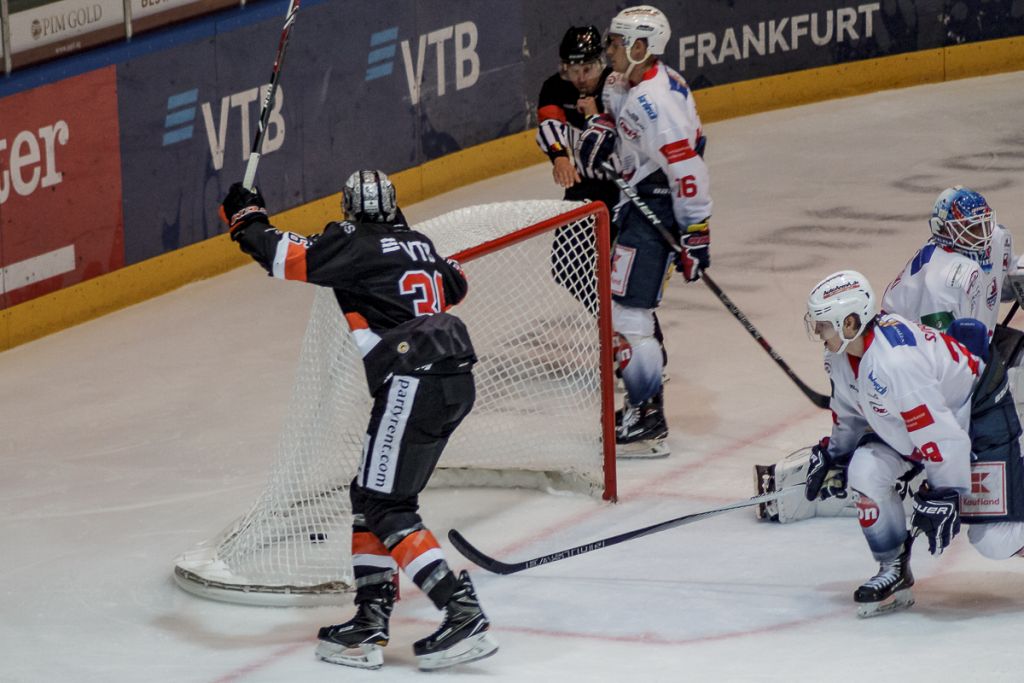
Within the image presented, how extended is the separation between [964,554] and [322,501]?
1737mm

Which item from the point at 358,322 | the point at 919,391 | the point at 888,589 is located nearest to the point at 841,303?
the point at 919,391

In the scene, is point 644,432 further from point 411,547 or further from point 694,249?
point 411,547

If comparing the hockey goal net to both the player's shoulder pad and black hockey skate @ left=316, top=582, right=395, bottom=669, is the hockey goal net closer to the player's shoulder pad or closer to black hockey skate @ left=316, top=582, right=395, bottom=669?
black hockey skate @ left=316, top=582, right=395, bottom=669

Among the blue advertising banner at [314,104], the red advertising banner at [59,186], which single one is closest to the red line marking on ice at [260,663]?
the red advertising banner at [59,186]

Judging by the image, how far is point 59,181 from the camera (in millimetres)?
7426

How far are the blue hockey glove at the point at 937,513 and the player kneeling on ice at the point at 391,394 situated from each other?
1062mm

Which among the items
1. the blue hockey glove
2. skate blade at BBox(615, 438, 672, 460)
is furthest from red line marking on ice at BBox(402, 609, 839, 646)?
skate blade at BBox(615, 438, 672, 460)

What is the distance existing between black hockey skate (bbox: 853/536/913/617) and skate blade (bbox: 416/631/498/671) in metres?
0.93

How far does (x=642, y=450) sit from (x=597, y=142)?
102cm

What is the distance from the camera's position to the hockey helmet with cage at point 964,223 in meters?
5.28

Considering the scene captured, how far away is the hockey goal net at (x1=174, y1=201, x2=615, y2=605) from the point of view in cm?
514

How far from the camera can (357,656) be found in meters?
4.51

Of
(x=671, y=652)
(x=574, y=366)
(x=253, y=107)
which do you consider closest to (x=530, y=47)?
(x=253, y=107)

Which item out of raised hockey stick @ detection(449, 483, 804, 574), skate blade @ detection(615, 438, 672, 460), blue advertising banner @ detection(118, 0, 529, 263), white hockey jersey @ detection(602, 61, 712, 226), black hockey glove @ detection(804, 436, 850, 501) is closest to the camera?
black hockey glove @ detection(804, 436, 850, 501)
